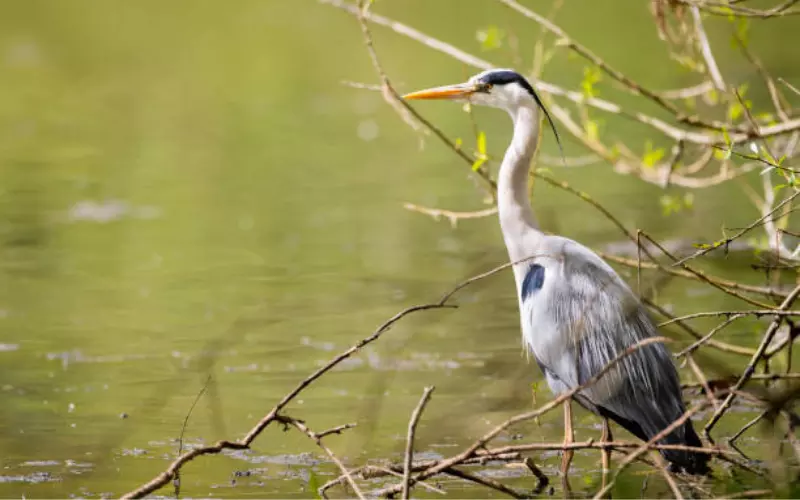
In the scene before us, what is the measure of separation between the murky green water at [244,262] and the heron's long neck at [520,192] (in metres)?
0.47

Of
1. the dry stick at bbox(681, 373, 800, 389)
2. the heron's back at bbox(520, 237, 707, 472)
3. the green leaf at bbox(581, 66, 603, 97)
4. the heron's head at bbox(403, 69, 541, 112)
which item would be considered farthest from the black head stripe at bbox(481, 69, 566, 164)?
the dry stick at bbox(681, 373, 800, 389)

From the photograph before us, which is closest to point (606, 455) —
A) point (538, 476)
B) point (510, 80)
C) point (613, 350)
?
point (538, 476)

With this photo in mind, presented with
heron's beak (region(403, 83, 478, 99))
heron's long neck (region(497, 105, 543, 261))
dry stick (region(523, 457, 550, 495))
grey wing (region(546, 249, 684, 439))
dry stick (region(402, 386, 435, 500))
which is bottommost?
dry stick (region(523, 457, 550, 495))

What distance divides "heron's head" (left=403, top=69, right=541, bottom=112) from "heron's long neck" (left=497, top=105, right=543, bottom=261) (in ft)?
0.18

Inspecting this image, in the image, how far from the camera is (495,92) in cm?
552

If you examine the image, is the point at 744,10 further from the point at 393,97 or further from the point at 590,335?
the point at 393,97

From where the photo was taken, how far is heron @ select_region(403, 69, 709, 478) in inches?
187

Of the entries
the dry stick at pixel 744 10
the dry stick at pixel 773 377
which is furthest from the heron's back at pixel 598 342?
the dry stick at pixel 744 10

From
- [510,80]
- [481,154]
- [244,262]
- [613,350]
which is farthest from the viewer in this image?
[244,262]

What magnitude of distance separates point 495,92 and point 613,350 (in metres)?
1.18

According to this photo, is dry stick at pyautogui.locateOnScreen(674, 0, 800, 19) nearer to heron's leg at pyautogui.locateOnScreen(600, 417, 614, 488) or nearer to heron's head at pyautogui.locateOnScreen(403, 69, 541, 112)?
→ heron's head at pyautogui.locateOnScreen(403, 69, 541, 112)

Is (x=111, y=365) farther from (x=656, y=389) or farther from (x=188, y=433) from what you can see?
(x=656, y=389)

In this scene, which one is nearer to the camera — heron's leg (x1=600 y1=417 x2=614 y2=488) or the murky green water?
heron's leg (x1=600 y1=417 x2=614 y2=488)

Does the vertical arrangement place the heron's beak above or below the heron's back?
above
